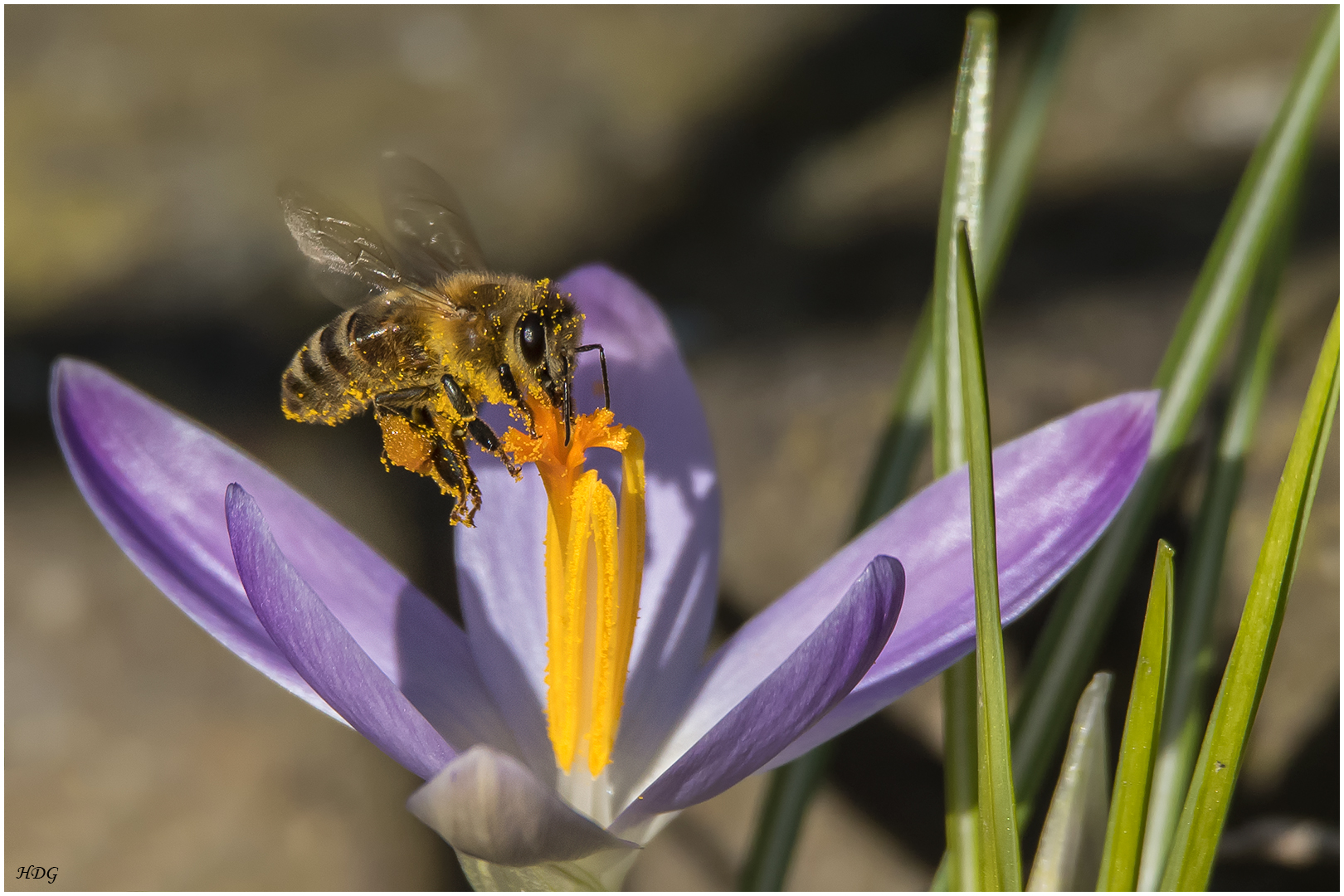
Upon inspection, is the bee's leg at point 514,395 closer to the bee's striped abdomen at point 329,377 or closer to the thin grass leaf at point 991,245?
the bee's striped abdomen at point 329,377

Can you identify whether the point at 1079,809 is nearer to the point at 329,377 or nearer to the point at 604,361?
the point at 604,361

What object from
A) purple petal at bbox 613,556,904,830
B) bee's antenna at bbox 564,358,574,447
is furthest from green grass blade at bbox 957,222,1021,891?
bee's antenna at bbox 564,358,574,447

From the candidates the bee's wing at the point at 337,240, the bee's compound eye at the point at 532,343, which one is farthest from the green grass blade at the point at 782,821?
the bee's wing at the point at 337,240

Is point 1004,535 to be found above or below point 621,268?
below

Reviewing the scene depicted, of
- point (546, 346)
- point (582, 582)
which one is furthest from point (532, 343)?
point (582, 582)

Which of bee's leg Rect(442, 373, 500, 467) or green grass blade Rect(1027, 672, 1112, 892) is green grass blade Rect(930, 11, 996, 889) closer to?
green grass blade Rect(1027, 672, 1112, 892)
